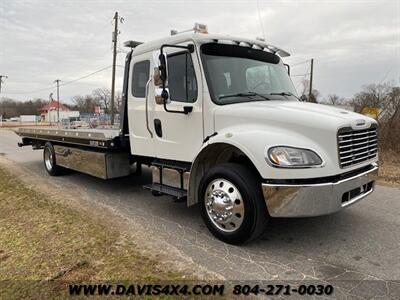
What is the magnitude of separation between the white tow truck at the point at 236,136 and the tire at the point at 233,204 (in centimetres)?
1

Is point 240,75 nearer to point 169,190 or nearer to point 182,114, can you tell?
point 182,114

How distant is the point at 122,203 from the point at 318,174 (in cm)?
369

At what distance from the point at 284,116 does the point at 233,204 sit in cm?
114

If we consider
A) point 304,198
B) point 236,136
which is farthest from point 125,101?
point 304,198

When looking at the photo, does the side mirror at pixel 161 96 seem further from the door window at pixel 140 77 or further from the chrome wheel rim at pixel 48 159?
the chrome wheel rim at pixel 48 159

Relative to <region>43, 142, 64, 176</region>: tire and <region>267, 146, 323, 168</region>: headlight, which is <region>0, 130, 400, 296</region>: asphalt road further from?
<region>43, 142, 64, 176</region>: tire

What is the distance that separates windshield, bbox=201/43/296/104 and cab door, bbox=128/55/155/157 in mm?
1203

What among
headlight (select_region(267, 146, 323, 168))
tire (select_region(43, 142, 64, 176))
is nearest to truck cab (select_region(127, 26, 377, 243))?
headlight (select_region(267, 146, 323, 168))

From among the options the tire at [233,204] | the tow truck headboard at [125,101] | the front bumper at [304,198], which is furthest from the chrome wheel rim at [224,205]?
the tow truck headboard at [125,101]

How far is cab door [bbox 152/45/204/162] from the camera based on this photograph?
485 cm

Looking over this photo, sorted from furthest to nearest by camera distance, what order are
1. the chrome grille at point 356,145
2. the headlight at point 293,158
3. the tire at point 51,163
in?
the tire at point 51,163 < the chrome grille at point 356,145 < the headlight at point 293,158

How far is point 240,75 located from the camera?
4926 millimetres

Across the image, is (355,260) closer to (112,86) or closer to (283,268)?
(283,268)

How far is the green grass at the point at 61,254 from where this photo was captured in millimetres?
3520
